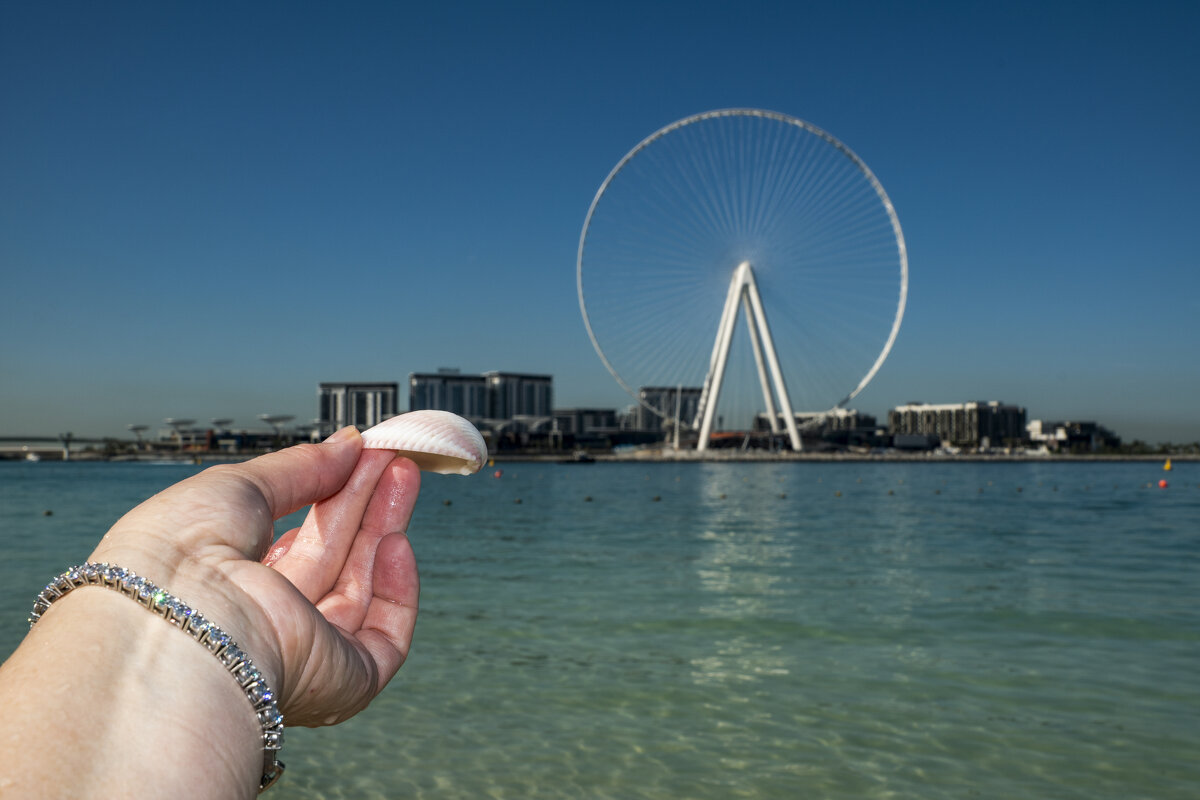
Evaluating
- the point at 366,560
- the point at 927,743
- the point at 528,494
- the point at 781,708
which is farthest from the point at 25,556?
the point at 528,494

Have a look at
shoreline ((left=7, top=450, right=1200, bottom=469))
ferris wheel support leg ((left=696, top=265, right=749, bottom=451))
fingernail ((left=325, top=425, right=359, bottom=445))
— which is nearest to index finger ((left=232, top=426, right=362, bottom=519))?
fingernail ((left=325, top=425, right=359, bottom=445))

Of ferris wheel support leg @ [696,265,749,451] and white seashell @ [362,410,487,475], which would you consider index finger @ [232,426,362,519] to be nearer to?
white seashell @ [362,410,487,475]

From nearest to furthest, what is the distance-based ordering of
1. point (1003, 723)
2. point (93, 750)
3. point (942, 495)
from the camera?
point (93, 750) → point (1003, 723) → point (942, 495)

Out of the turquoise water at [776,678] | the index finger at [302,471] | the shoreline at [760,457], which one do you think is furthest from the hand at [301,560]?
the shoreline at [760,457]

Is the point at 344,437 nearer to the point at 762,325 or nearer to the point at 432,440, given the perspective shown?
the point at 432,440

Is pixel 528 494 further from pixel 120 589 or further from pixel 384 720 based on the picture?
pixel 120 589

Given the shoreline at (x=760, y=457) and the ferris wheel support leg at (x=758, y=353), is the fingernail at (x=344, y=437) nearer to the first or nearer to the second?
the ferris wheel support leg at (x=758, y=353)

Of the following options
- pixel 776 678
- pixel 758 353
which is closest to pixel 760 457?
pixel 758 353
